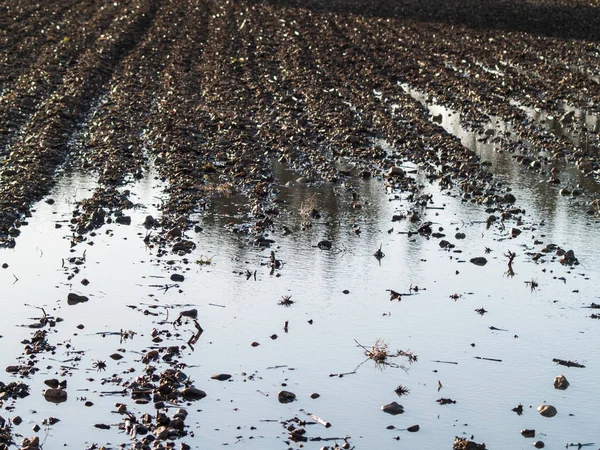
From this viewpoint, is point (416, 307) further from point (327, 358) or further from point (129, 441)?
point (129, 441)

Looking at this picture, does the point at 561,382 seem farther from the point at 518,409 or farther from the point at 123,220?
the point at 123,220

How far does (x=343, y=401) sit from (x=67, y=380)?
8.19 feet

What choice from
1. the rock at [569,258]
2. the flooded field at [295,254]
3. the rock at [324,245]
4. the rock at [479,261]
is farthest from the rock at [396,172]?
the rock at [569,258]

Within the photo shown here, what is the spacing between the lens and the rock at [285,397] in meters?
8.25

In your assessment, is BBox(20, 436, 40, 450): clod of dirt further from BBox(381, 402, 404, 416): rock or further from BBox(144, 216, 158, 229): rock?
BBox(144, 216, 158, 229): rock

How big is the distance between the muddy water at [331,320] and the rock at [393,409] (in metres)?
0.07

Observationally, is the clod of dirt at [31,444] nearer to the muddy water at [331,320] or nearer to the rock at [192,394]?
the muddy water at [331,320]

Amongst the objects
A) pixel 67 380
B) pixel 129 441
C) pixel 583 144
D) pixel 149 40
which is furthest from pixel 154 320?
pixel 149 40

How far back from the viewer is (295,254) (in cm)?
1210

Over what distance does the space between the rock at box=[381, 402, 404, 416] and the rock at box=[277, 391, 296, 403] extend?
0.80 meters

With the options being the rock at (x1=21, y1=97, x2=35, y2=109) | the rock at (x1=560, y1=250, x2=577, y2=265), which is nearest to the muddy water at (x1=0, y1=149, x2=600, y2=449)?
the rock at (x1=560, y1=250, x2=577, y2=265)

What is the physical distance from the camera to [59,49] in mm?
26641

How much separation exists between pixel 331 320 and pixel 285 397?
1.91 m

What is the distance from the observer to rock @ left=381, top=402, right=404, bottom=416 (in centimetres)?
809
